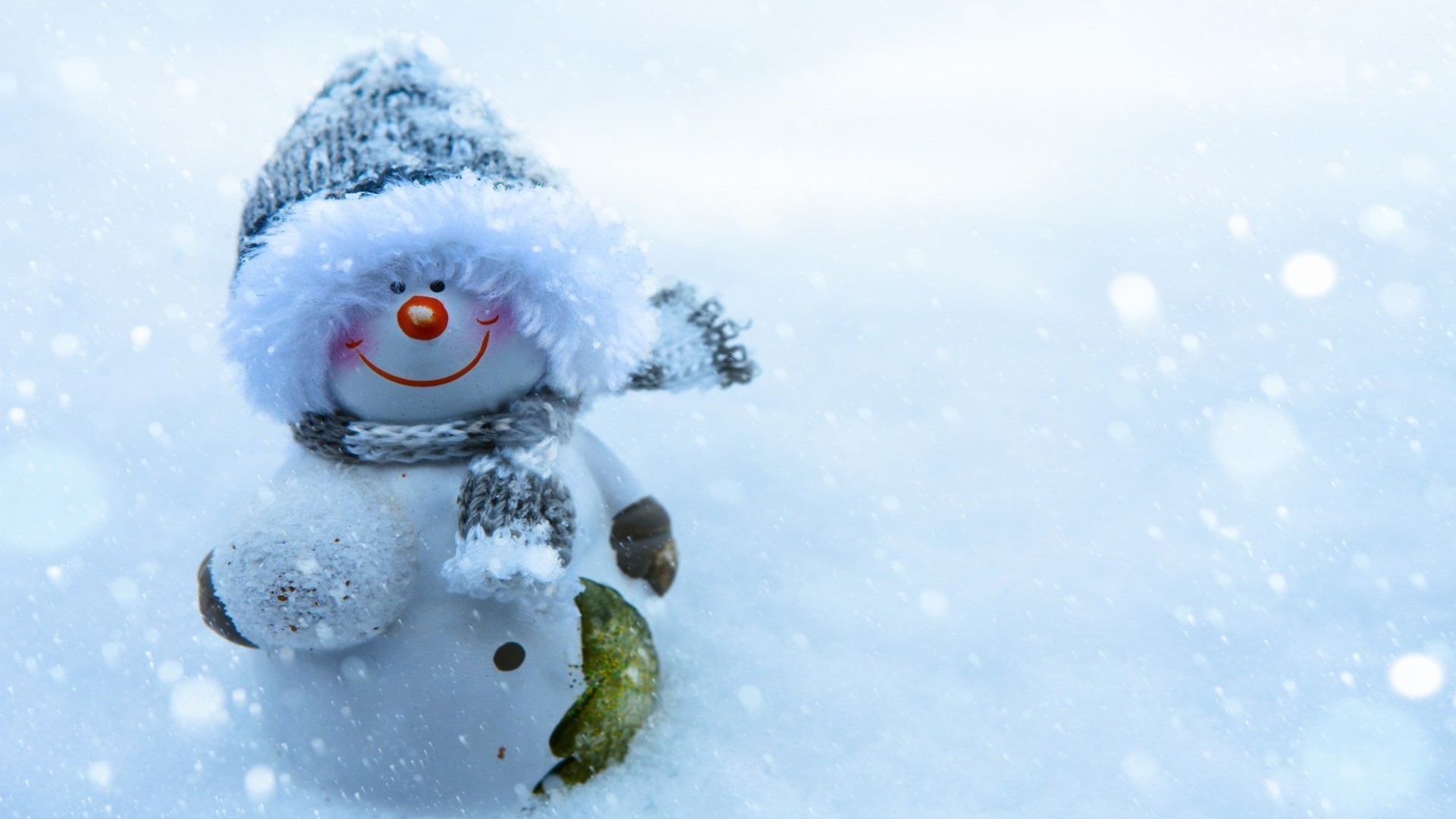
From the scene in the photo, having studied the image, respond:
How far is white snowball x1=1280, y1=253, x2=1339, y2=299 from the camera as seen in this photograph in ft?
10.5

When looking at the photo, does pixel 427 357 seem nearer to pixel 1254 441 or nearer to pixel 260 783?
pixel 260 783

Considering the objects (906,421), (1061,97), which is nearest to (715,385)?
(906,421)

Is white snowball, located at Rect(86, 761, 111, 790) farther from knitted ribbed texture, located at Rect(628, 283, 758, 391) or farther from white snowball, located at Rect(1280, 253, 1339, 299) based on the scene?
white snowball, located at Rect(1280, 253, 1339, 299)

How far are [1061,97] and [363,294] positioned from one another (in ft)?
11.2

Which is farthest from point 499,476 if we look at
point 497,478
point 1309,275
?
point 1309,275

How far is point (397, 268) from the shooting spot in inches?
65.9

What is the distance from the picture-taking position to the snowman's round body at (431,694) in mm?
1704

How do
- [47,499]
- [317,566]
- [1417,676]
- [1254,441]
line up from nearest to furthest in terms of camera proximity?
[317,566] → [1417,676] → [47,499] → [1254,441]

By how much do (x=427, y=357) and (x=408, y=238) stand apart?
18 cm

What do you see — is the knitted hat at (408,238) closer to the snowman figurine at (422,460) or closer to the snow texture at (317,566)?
the snowman figurine at (422,460)

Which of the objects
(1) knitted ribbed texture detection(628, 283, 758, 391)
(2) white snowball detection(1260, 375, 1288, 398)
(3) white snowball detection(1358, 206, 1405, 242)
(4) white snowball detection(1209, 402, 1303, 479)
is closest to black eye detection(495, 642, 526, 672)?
(1) knitted ribbed texture detection(628, 283, 758, 391)

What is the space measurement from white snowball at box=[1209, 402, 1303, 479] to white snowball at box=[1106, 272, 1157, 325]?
492 mm

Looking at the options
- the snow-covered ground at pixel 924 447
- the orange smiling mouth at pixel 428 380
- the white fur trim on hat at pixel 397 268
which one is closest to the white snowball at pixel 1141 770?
the snow-covered ground at pixel 924 447

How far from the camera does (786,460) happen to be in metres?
2.74
